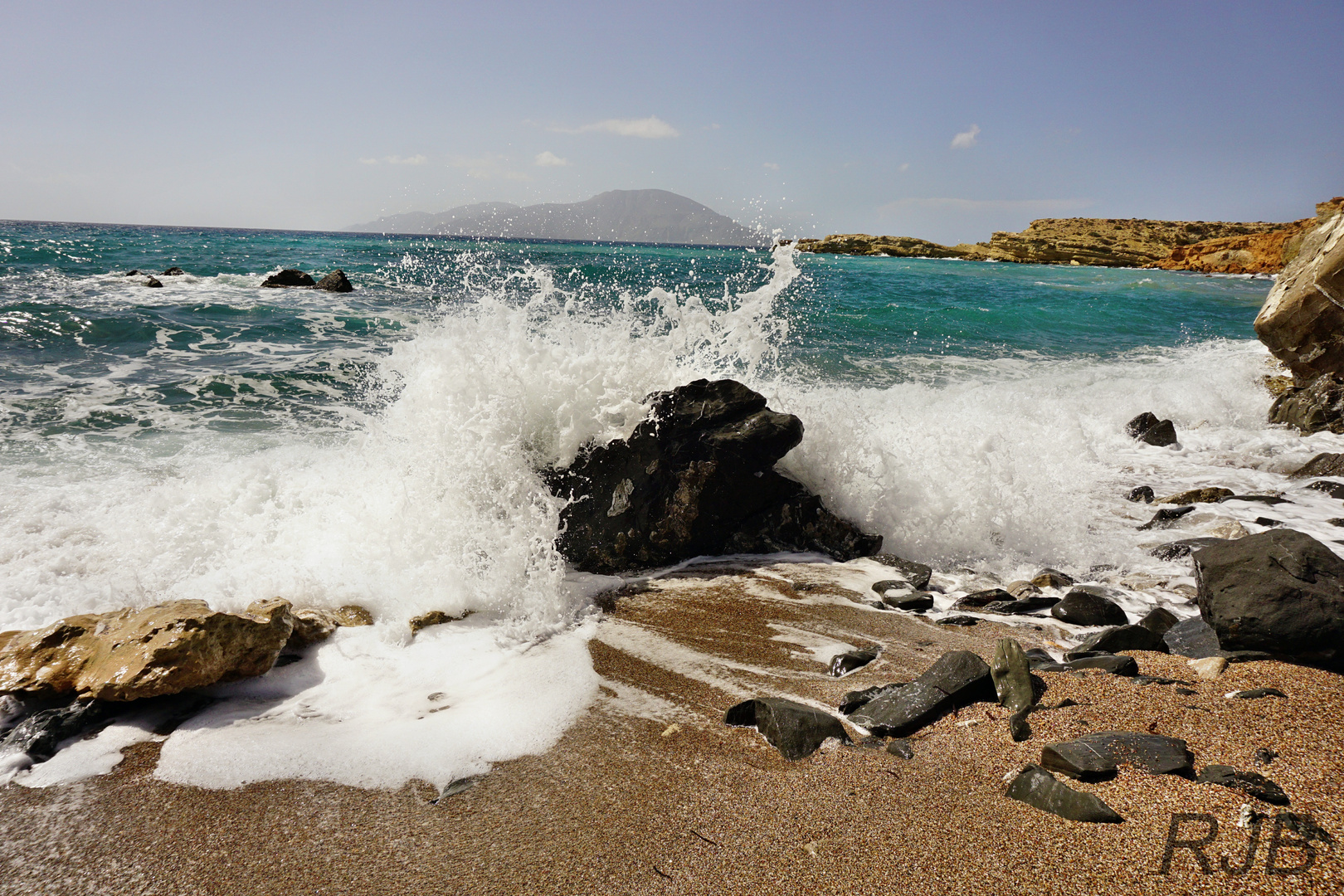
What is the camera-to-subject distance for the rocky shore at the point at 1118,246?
4519 centimetres

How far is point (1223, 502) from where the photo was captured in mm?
5109

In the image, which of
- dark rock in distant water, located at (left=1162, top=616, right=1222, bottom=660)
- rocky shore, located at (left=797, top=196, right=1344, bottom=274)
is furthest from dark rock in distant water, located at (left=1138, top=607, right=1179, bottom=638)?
rocky shore, located at (left=797, top=196, right=1344, bottom=274)

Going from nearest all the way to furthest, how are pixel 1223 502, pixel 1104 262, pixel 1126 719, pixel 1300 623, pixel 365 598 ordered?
pixel 1126 719 → pixel 1300 623 → pixel 365 598 → pixel 1223 502 → pixel 1104 262

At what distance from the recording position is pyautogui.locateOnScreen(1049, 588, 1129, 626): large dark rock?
329 centimetres

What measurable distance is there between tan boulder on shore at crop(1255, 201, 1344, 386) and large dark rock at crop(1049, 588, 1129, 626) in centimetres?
→ 660

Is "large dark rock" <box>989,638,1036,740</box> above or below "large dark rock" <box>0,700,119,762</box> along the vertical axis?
above

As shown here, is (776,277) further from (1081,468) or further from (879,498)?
(1081,468)

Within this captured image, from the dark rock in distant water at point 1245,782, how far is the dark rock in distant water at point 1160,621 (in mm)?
1278

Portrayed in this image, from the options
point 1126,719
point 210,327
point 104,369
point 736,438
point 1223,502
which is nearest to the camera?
point 1126,719

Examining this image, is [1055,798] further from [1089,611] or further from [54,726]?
[54,726]

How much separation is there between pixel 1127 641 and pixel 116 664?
4.42 metres

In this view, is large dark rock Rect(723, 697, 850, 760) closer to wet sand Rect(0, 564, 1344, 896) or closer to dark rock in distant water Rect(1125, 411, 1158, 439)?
wet sand Rect(0, 564, 1344, 896)

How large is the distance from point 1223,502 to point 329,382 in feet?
31.6

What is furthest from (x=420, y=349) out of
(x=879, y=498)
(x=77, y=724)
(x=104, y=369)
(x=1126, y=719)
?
(x=104, y=369)
